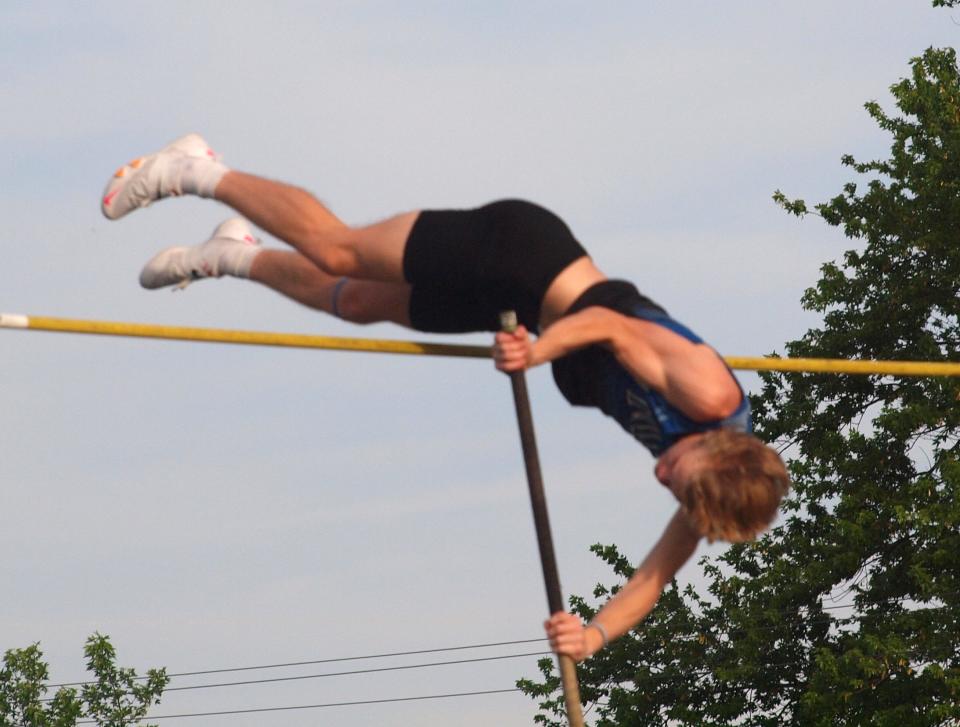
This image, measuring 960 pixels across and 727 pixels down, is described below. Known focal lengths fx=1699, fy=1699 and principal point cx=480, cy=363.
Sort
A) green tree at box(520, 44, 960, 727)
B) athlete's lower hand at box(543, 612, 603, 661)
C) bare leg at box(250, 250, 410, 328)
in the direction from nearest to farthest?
athlete's lower hand at box(543, 612, 603, 661), bare leg at box(250, 250, 410, 328), green tree at box(520, 44, 960, 727)

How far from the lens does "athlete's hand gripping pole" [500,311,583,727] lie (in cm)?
666

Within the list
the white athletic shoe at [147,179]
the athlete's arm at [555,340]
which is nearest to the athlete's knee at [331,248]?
the white athletic shoe at [147,179]

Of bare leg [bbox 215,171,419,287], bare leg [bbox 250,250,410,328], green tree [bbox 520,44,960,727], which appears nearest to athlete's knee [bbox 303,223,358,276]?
bare leg [bbox 215,171,419,287]

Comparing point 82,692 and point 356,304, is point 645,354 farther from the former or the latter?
point 82,692

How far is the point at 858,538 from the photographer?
20.4 metres

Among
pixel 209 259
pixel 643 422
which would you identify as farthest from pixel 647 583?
pixel 209 259

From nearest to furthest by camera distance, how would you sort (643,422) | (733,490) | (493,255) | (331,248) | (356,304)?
(733,490), (643,422), (493,255), (331,248), (356,304)

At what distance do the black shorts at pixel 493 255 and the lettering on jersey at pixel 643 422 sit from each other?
1.75ft

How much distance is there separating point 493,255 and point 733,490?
1.31m

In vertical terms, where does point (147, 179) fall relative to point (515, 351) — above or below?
above

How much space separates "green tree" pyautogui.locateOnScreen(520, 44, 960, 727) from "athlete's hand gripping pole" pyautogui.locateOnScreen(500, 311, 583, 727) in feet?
43.0

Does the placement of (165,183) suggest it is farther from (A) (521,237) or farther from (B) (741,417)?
(B) (741,417)

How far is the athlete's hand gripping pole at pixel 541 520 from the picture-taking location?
262 inches

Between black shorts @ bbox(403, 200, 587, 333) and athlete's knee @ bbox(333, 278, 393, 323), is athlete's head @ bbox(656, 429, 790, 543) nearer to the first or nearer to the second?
black shorts @ bbox(403, 200, 587, 333)
